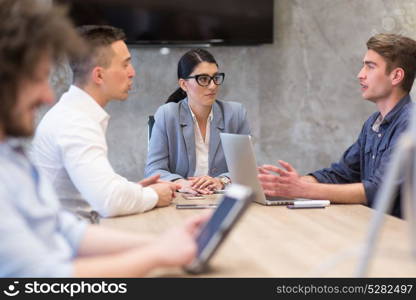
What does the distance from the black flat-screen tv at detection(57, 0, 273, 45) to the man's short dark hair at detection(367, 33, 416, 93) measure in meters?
1.72

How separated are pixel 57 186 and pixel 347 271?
124cm

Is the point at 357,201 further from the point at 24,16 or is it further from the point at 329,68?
the point at 329,68

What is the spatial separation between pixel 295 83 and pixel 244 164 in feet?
7.86

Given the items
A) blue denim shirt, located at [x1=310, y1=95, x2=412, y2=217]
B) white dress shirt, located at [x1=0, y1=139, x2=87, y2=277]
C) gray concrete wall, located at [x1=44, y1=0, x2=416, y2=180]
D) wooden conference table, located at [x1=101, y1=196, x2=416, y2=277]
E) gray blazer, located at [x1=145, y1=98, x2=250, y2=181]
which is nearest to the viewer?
white dress shirt, located at [x1=0, y1=139, x2=87, y2=277]

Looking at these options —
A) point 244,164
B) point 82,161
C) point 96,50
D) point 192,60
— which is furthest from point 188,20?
point 82,161

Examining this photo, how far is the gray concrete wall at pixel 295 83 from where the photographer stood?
16.0 feet

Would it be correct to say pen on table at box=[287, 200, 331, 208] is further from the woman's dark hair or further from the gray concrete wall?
the gray concrete wall

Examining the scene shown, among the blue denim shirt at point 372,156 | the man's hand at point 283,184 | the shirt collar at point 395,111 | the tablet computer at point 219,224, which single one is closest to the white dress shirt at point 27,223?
the tablet computer at point 219,224

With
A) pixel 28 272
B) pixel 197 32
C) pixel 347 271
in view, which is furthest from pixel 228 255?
pixel 197 32

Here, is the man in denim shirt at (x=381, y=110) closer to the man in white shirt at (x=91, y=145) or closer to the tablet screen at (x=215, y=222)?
the man in white shirt at (x=91, y=145)

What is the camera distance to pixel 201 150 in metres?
3.69

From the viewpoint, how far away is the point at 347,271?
5.23 feet

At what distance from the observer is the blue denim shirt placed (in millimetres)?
2875

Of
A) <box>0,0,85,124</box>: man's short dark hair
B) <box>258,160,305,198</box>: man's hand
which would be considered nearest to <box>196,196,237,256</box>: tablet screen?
<box>0,0,85,124</box>: man's short dark hair
